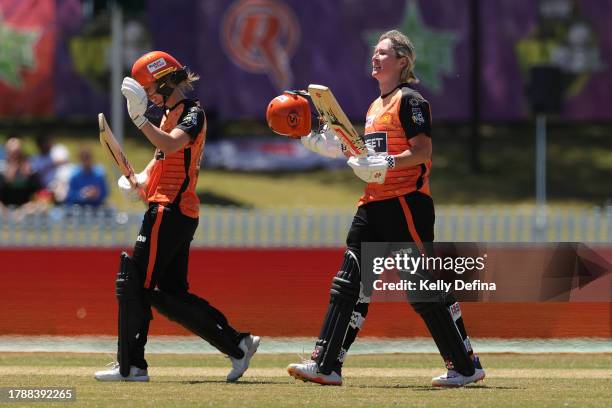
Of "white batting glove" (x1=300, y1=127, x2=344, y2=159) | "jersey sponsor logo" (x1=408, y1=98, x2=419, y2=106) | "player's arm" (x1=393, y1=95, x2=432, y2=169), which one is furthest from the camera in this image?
"white batting glove" (x1=300, y1=127, x2=344, y2=159)

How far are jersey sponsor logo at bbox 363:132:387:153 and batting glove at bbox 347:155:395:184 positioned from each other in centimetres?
24

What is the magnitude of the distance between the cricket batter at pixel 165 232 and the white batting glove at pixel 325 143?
0.64 m

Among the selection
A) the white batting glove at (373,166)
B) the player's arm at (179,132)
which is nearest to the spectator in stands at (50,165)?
the player's arm at (179,132)

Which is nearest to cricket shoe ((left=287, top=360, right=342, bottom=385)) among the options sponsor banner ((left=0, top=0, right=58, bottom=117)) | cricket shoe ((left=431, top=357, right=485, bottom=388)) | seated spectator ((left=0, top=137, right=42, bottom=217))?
cricket shoe ((left=431, top=357, right=485, bottom=388))

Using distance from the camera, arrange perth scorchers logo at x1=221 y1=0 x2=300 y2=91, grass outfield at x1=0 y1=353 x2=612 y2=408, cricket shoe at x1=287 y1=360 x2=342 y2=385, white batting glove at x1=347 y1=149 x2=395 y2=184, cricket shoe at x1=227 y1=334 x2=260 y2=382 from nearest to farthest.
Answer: grass outfield at x1=0 y1=353 x2=612 y2=408 → white batting glove at x1=347 y1=149 x2=395 y2=184 → cricket shoe at x1=287 y1=360 x2=342 y2=385 → cricket shoe at x1=227 y1=334 x2=260 y2=382 → perth scorchers logo at x1=221 y1=0 x2=300 y2=91

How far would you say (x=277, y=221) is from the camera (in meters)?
21.1

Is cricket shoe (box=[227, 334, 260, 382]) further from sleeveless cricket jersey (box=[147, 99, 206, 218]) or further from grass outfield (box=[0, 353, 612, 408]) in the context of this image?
sleeveless cricket jersey (box=[147, 99, 206, 218])

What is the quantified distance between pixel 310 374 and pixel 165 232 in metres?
1.19

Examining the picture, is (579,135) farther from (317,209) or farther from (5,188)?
(5,188)

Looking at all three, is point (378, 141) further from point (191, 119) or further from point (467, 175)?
point (467, 175)

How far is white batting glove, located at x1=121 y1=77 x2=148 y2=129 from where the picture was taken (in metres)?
8.53

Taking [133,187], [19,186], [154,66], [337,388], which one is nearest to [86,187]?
[19,186]

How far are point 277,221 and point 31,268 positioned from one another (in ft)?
31.3

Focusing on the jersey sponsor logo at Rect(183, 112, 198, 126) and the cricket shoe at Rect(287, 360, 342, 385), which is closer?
the cricket shoe at Rect(287, 360, 342, 385)
